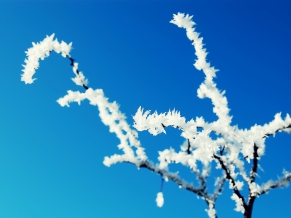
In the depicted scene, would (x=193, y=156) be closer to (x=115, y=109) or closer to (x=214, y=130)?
(x=214, y=130)

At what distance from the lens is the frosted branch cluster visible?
13.6 feet

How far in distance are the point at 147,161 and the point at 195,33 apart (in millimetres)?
2018

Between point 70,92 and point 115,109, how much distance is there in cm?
66

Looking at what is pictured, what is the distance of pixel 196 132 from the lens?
4.61 meters

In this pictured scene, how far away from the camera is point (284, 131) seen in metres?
4.18

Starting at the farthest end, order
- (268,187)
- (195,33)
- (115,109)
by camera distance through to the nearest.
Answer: (195,33) < (268,187) < (115,109)

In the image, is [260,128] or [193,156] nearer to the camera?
[260,128]

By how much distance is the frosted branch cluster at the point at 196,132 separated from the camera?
4160mm

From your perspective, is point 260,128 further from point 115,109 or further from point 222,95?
point 115,109

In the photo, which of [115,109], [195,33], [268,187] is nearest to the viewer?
[115,109]

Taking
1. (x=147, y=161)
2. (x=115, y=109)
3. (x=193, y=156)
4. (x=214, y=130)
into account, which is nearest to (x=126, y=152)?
(x=147, y=161)

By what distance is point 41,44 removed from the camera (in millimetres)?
4227

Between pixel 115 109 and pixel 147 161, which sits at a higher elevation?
pixel 115 109

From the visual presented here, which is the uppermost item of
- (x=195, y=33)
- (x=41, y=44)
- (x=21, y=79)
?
(x=195, y=33)
